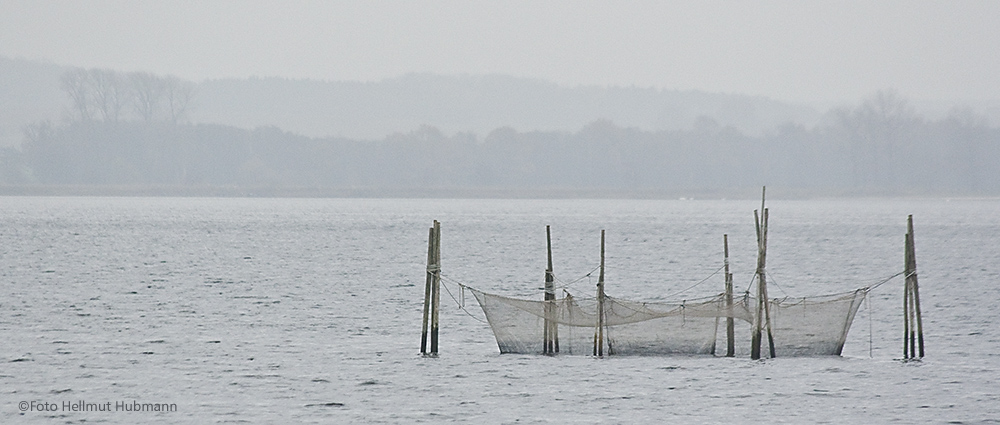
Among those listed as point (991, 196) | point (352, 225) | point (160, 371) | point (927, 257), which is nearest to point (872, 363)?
point (160, 371)

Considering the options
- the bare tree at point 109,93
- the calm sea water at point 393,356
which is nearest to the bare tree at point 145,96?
the bare tree at point 109,93

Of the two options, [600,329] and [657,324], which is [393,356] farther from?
[657,324]

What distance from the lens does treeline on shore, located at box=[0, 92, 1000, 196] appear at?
Result: 181 metres

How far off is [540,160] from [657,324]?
17046 cm

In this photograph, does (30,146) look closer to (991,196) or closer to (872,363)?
(991,196)

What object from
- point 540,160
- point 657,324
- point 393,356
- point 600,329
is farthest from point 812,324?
point 540,160

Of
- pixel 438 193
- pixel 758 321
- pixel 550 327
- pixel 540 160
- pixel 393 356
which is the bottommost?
pixel 393 356

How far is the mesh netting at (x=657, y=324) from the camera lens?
84.7 feet

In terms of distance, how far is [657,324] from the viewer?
87.0 ft

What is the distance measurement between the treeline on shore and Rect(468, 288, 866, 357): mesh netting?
16044cm

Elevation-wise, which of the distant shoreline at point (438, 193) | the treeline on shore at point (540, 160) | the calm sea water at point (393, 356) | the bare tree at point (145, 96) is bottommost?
the calm sea water at point (393, 356)

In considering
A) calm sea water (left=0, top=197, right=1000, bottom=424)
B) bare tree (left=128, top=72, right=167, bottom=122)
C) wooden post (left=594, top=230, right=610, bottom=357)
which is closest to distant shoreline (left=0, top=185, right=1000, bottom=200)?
bare tree (left=128, top=72, right=167, bottom=122)

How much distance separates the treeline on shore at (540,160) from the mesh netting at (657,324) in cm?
16044

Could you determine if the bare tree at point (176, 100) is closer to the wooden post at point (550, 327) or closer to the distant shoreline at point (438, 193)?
the distant shoreline at point (438, 193)
